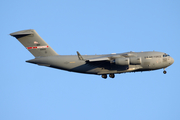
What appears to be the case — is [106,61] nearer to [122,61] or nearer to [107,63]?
[107,63]

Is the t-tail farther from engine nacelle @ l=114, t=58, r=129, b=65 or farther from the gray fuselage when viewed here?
engine nacelle @ l=114, t=58, r=129, b=65

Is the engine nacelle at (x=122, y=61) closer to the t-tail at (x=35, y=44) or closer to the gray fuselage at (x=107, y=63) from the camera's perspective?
the gray fuselage at (x=107, y=63)

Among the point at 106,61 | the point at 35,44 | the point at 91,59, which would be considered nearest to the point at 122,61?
the point at 106,61

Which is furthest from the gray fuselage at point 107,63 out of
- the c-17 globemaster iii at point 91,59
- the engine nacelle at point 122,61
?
the engine nacelle at point 122,61

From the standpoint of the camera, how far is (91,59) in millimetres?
21359

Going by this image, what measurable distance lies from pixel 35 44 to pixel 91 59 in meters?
5.73

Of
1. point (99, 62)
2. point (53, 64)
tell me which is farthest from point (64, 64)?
point (99, 62)

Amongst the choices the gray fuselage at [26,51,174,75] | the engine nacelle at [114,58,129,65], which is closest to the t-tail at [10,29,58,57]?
the gray fuselage at [26,51,174,75]

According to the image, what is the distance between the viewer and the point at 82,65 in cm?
2253

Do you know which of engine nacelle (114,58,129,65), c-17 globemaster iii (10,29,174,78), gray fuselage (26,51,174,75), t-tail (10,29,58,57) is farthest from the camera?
t-tail (10,29,58,57)

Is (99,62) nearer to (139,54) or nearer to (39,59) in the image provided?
(139,54)

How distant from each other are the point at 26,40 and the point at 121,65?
9141 mm

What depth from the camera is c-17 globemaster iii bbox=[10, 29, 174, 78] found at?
21.8 m

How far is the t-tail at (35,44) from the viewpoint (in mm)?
23000
